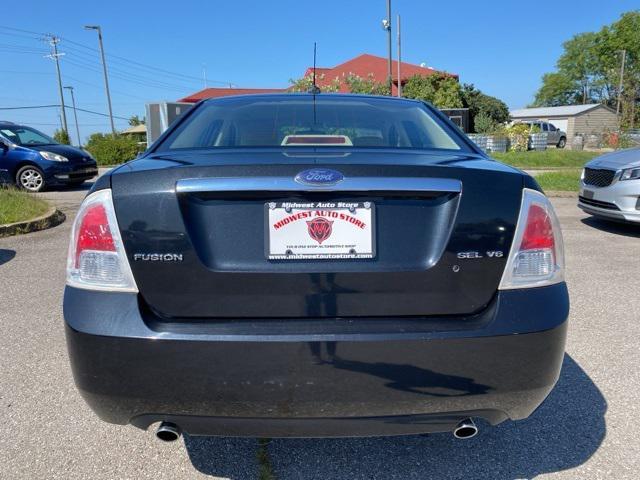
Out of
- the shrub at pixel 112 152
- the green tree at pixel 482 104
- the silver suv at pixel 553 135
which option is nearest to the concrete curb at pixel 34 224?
the shrub at pixel 112 152

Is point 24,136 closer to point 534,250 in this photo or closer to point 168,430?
point 168,430

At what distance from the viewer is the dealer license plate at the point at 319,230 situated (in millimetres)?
1641

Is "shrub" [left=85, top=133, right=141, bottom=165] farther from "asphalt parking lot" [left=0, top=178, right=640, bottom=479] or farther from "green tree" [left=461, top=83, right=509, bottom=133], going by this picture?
"green tree" [left=461, top=83, right=509, bottom=133]

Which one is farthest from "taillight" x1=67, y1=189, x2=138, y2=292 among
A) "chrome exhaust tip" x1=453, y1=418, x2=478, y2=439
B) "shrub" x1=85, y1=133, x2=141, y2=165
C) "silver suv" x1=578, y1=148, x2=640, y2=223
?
"shrub" x1=85, y1=133, x2=141, y2=165

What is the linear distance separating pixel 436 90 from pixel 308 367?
1534 inches

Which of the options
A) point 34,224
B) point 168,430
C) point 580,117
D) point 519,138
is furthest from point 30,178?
point 580,117

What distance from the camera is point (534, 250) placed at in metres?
1.76

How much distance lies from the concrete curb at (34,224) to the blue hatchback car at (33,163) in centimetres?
447

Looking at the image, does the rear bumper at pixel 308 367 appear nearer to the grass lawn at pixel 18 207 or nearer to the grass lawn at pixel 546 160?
the grass lawn at pixel 18 207

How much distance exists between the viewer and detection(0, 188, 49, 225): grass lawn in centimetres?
715

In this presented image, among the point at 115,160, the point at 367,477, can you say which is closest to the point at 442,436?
the point at 367,477

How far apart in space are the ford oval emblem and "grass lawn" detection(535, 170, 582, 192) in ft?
34.1

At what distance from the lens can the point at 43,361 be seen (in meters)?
3.10

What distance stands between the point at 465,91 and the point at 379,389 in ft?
144
